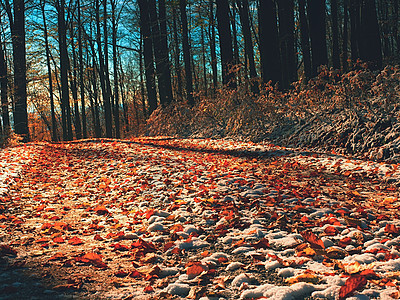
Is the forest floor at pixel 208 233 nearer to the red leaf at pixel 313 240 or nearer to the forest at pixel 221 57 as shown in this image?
the red leaf at pixel 313 240

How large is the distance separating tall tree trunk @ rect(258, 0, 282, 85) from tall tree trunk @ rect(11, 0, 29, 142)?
440 inches

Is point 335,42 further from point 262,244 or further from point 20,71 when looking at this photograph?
point 262,244

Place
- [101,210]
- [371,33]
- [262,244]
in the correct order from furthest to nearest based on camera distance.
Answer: [371,33], [101,210], [262,244]

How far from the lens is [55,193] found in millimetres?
5891

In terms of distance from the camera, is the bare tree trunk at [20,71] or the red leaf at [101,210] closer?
the red leaf at [101,210]

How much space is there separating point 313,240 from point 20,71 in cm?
1652

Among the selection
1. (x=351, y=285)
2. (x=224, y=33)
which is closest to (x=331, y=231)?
(x=351, y=285)

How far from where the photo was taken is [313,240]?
9.88 ft

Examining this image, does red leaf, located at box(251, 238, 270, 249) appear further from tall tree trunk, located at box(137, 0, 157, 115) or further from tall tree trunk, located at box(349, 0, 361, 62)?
tall tree trunk, located at box(137, 0, 157, 115)

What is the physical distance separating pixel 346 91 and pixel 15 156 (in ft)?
31.9

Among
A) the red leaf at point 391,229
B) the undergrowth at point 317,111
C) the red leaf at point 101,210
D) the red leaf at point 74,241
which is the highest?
the undergrowth at point 317,111

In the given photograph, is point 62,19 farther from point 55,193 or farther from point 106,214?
point 106,214

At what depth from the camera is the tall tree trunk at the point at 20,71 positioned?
15.1m

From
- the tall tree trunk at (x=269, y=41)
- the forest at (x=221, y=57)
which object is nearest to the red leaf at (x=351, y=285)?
the forest at (x=221, y=57)
